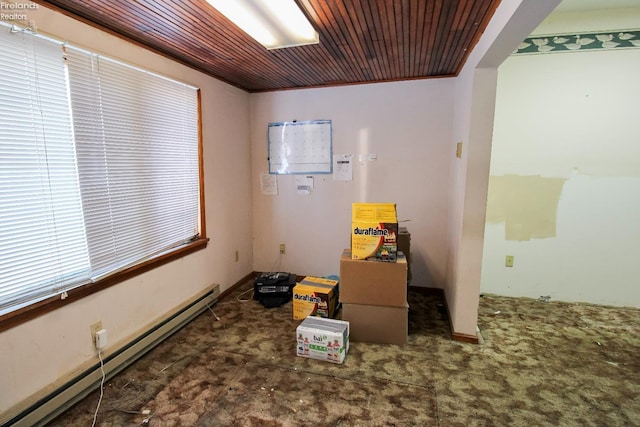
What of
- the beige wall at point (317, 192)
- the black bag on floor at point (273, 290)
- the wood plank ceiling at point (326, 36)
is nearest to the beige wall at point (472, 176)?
the beige wall at point (317, 192)

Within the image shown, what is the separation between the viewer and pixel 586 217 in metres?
2.92

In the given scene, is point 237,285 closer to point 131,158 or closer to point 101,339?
point 101,339

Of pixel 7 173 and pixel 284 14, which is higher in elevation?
pixel 284 14

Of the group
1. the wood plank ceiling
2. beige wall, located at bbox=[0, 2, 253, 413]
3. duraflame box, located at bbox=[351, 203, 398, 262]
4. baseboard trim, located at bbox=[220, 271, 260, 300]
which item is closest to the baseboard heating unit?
beige wall, located at bbox=[0, 2, 253, 413]

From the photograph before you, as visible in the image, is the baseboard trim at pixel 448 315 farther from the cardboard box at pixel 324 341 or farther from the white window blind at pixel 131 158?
the white window blind at pixel 131 158

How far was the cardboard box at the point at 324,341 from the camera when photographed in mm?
2123

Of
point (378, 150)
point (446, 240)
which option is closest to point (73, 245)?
point (378, 150)

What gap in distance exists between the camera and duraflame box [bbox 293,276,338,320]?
2678 mm

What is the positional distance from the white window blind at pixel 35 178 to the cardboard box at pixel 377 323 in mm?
1826

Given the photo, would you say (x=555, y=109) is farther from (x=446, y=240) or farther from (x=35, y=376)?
(x=35, y=376)

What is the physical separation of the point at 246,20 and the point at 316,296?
6.81ft

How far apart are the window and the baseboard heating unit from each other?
495 millimetres

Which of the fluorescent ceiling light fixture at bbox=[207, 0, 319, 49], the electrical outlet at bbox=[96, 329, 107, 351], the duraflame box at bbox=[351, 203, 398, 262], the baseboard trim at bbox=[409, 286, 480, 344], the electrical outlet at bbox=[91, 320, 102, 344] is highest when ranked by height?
the fluorescent ceiling light fixture at bbox=[207, 0, 319, 49]

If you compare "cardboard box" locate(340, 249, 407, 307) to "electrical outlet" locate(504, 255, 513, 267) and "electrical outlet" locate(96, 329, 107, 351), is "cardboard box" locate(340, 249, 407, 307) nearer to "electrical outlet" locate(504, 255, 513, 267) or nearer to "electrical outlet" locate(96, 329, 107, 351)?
"electrical outlet" locate(504, 255, 513, 267)
